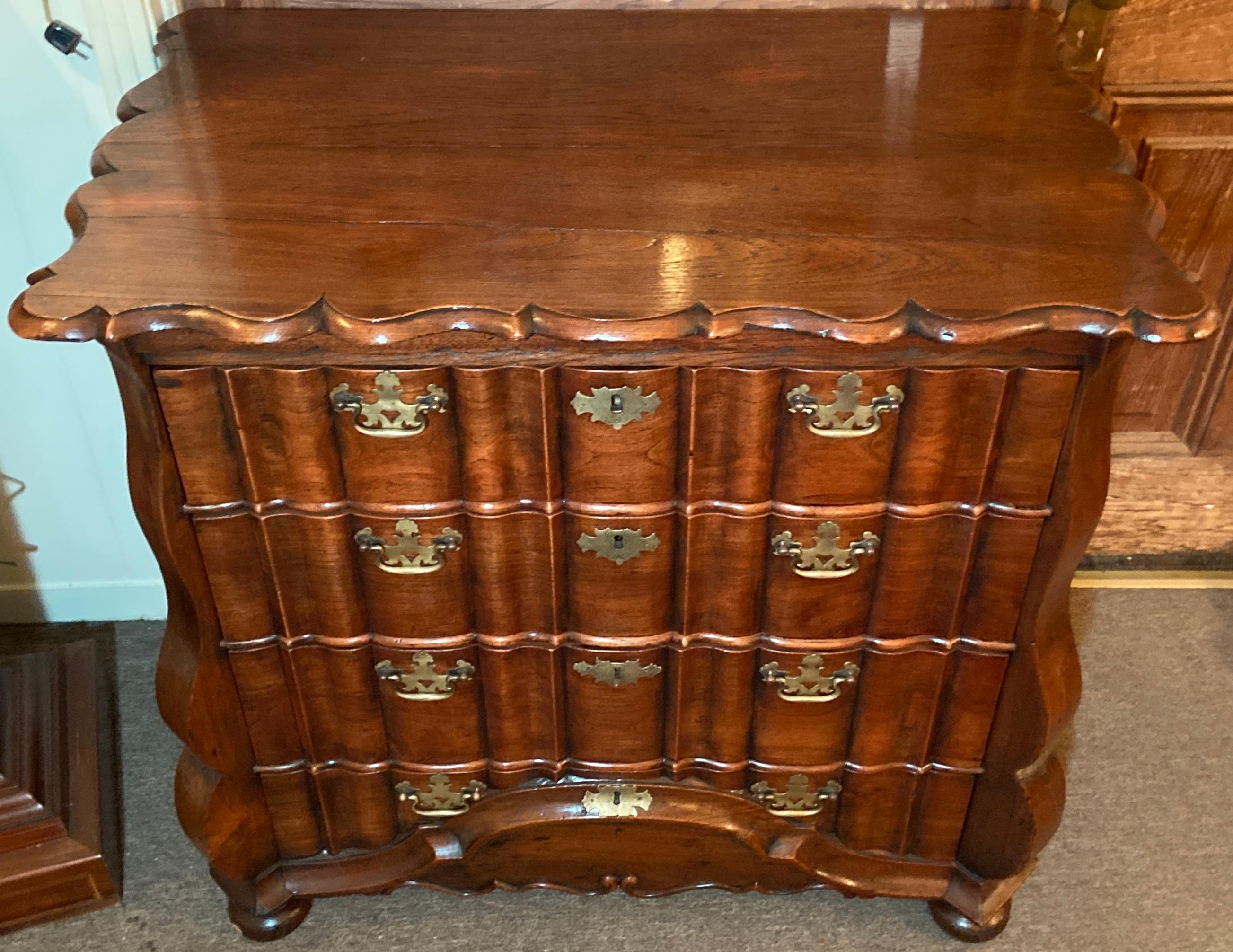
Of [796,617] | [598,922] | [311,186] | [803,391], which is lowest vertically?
[598,922]

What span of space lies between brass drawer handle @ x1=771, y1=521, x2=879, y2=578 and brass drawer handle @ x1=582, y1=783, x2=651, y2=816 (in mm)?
374

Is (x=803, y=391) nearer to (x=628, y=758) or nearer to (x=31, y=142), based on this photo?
(x=628, y=758)

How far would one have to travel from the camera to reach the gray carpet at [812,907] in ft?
4.84

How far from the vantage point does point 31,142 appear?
4.80 feet

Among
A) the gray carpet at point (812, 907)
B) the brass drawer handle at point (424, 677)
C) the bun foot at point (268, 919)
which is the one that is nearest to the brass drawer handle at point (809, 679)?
the brass drawer handle at point (424, 677)

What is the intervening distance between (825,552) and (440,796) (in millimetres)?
562

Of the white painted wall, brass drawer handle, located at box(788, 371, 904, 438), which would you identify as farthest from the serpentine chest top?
the white painted wall

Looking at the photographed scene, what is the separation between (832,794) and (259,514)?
A: 2.41 feet

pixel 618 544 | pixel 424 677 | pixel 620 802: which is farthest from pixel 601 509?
pixel 620 802

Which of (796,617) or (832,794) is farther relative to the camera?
(832,794)

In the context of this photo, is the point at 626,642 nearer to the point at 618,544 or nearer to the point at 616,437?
the point at 618,544

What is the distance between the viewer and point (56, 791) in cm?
153

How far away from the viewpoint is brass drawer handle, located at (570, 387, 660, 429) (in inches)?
40.2

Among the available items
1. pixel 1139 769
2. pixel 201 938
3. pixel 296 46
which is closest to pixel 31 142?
pixel 296 46
